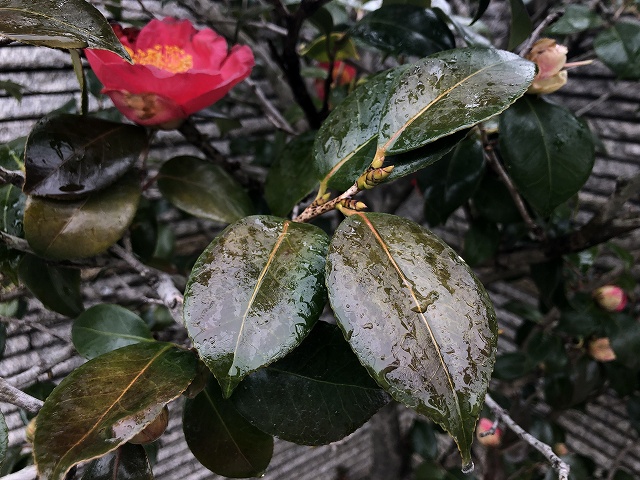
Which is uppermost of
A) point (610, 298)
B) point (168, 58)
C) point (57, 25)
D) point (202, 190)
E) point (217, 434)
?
point (57, 25)

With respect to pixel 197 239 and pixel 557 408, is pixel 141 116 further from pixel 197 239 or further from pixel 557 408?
pixel 557 408

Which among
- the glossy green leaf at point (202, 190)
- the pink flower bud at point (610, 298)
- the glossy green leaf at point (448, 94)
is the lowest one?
the pink flower bud at point (610, 298)

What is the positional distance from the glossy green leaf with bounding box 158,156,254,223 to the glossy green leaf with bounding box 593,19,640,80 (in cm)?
71

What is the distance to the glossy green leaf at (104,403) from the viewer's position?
30cm

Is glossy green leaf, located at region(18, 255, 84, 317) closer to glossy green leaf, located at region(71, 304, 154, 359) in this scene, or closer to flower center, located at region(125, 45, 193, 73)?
glossy green leaf, located at region(71, 304, 154, 359)

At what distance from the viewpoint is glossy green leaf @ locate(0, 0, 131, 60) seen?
0.30 m

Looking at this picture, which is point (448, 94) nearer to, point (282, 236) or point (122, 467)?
point (282, 236)

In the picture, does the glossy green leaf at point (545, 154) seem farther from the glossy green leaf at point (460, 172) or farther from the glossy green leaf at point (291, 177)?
the glossy green leaf at point (291, 177)

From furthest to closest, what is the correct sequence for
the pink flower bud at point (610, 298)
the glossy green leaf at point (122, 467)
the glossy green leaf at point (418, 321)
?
1. the pink flower bud at point (610, 298)
2. the glossy green leaf at point (122, 467)
3. the glossy green leaf at point (418, 321)

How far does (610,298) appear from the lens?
1042mm

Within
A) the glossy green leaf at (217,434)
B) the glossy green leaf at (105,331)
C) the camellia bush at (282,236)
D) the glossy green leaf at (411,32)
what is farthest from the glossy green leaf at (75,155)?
the glossy green leaf at (411,32)

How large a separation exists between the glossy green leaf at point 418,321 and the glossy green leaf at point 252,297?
3 cm

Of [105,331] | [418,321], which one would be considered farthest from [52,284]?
[418,321]

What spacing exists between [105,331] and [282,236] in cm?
27
